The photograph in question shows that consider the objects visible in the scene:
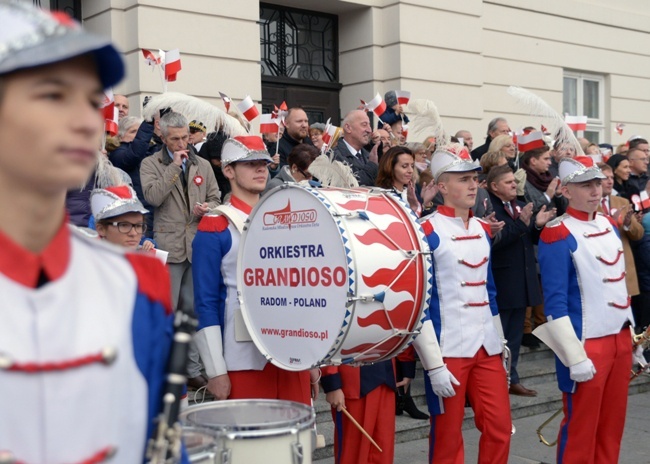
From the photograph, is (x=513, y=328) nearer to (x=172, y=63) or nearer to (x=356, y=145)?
(x=356, y=145)

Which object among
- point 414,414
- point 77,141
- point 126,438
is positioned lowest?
point 414,414

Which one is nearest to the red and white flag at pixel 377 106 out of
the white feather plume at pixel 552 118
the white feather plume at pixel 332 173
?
the white feather plume at pixel 552 118

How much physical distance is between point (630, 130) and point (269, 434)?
14664 millimetres

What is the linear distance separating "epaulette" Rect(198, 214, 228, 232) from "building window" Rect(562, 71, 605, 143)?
11784 mm

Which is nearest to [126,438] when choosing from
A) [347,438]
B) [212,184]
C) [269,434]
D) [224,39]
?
[269,434]

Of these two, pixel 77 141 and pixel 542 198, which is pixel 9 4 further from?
pixel 542 198

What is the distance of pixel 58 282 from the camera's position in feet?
5.16

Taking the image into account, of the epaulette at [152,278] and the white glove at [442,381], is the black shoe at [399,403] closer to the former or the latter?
the white glove at [442,381]

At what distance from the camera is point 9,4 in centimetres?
151

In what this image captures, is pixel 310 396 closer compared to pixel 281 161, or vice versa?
pixel 310 396

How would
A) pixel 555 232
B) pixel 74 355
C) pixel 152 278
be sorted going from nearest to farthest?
pixel 74 355, pixel 152 278, pixel 555 232

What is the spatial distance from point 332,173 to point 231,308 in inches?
54.6

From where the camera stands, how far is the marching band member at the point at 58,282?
1.44 m

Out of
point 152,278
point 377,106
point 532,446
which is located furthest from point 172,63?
point 152,278
